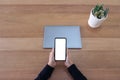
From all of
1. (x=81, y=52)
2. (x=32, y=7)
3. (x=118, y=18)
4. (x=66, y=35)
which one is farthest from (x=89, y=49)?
(x=32, y=7)

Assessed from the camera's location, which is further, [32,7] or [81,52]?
[32,7]

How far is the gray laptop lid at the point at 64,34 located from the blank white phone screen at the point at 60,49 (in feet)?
0.40

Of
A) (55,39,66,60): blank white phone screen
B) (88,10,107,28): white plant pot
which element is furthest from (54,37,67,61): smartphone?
(88,10,107,28): white plant pot

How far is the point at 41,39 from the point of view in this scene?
115 cm

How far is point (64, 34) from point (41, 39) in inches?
5.5

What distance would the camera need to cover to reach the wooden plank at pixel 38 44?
1129 millimetres

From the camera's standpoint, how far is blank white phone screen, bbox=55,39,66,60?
1.00 meters

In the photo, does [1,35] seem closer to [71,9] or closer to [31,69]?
[31,69]

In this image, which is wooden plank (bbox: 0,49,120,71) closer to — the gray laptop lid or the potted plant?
the gray laptop lid

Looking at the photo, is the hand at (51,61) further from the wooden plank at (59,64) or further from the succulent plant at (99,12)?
the succulent plant at (99,12)

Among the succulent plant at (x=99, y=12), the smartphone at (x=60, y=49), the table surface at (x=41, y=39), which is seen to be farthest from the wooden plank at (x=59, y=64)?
the succulent plant at (x=99, y=12)

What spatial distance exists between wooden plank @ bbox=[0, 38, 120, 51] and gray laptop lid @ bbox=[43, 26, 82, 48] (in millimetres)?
36

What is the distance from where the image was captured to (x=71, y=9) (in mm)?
1247

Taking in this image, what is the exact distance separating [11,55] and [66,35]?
34 cm
